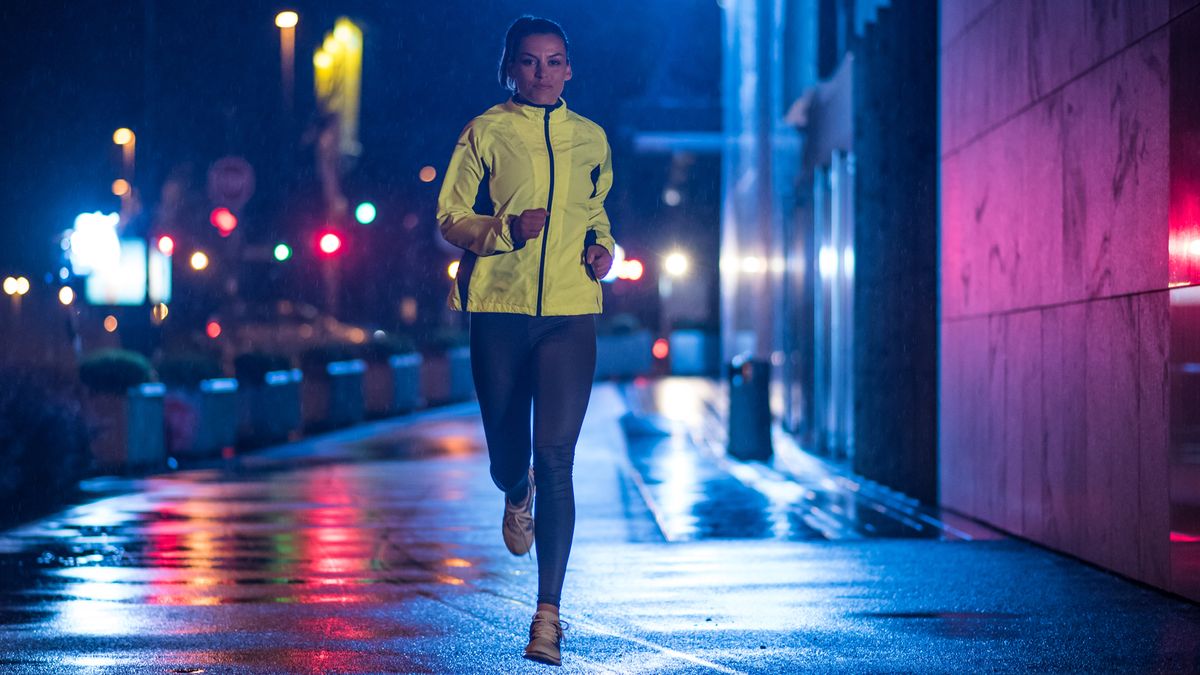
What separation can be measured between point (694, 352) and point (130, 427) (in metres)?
33.0

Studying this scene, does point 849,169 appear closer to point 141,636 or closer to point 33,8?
point 33,8

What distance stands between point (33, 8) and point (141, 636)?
36.6 ft

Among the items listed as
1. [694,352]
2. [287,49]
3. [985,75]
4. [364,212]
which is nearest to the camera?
[985,75]

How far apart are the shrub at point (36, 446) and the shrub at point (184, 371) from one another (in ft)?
14.6

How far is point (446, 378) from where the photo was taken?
31969mm

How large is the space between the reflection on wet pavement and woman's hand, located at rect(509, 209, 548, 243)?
466 cm

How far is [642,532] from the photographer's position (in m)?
10.3

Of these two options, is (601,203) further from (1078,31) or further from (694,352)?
(694,352)

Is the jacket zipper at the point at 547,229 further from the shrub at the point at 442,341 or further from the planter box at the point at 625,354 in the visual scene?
the planter box at the point at 625,354

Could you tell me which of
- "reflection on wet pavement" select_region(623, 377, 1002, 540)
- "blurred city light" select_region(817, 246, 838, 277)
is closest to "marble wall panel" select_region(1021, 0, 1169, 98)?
"reflection on wet pavement" select_region(623, 377, 1002, 540)

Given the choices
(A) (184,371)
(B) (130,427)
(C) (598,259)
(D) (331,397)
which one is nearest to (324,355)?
(D) (331,397)

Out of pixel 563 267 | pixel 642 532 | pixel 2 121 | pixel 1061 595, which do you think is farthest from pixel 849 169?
pixel 563 267

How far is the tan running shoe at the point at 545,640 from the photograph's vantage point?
5496mm

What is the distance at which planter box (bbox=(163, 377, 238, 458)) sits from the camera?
17312 mm
